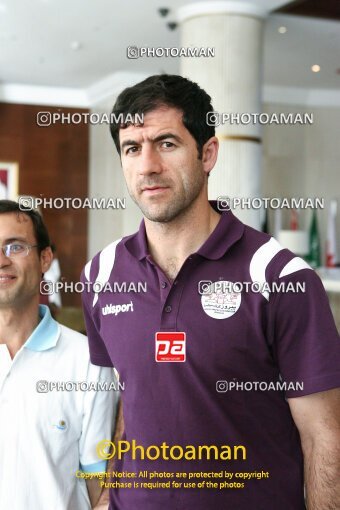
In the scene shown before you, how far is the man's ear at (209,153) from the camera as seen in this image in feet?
3.33

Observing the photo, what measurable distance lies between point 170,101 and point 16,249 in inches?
11.4

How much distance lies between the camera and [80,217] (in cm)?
639

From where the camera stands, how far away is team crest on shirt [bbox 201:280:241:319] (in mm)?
961

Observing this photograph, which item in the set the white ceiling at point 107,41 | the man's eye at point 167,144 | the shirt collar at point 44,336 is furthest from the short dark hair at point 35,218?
the white ceiling at point 107,41

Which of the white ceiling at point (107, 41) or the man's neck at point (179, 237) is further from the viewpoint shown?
the white ceiling at point (107, 41)

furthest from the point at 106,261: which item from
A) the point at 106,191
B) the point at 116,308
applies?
the point at 106,191

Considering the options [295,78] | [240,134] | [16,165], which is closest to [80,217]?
[16,165]

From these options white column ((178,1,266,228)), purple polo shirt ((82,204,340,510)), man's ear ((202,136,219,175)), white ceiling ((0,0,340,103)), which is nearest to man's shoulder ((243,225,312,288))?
purple polo shirt ((82,204,340,510))

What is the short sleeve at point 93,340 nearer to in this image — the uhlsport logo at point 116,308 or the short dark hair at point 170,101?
the uhlsport logo at point 116,308

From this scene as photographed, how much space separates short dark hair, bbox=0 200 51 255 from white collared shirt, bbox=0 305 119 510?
0.10 m

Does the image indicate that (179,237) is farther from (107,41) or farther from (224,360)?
(107,41)

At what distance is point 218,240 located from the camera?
3.27 ft

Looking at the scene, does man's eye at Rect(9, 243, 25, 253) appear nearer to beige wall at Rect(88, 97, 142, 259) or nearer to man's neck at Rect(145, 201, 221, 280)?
man's neck at Rect(145, 201, 221, 280)

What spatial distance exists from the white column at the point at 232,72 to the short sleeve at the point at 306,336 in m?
1.99
